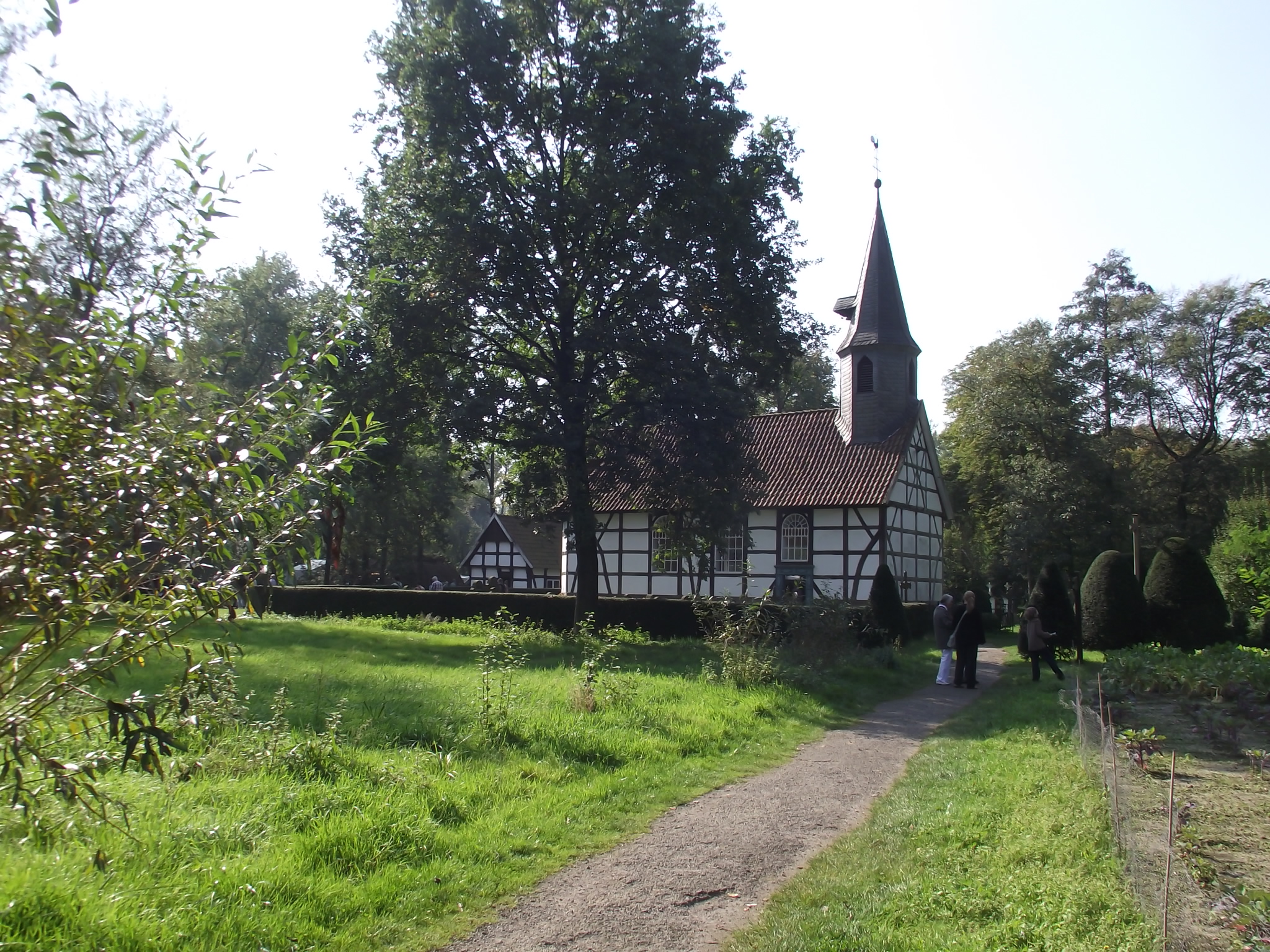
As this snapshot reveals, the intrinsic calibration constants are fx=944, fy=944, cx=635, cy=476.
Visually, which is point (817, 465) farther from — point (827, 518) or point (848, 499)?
point (848, 499)

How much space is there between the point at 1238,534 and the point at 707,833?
67.1 feet

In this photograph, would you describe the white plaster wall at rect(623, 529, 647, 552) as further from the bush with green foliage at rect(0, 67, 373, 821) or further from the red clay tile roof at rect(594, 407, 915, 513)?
the bush with green foliage at rect(0, 67, 373, 821)

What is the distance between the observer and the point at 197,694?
135 inches

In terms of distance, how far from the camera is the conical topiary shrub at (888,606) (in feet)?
80.9

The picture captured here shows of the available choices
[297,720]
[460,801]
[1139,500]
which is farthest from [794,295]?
[1139,500]

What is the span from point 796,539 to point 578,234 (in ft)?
45.3

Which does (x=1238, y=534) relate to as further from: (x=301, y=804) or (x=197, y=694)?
(x=197, y=694)

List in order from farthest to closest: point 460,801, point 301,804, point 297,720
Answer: point 297,720
point 460,801
point 301,804

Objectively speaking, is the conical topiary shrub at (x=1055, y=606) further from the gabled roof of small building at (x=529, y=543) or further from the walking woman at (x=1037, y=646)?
the gabled roof of small building at (x=529, y=543)

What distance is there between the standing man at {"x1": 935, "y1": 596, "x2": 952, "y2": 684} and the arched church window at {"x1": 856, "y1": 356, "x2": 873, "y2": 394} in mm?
15201

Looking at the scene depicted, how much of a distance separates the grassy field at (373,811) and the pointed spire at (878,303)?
22056mm

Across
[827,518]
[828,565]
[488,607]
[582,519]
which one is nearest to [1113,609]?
[828,565]

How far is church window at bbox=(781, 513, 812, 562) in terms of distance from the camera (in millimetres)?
30828

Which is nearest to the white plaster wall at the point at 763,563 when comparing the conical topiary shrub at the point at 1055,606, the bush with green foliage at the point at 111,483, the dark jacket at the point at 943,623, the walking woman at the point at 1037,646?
the conical topiary shrub at the point at 1055,606
